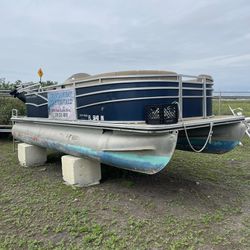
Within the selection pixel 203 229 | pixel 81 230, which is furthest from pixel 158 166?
pixel 81 230

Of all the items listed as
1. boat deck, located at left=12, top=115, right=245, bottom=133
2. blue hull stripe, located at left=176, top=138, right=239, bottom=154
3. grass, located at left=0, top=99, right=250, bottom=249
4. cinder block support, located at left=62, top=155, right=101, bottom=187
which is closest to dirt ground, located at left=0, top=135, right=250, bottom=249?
grass, located at left=0, top=99, right=250, bottom=249

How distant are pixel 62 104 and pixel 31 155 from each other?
5.41 feet

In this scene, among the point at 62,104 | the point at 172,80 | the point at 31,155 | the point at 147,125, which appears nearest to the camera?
the point at 147,125

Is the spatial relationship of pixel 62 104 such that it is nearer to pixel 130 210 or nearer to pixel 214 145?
pixel 130 210

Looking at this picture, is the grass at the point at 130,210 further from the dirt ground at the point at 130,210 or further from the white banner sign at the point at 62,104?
the white banner sign at the point at 62,104

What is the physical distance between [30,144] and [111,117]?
2705 mm

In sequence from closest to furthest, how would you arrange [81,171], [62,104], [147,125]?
[147,125] → [81,171] → [62,104]

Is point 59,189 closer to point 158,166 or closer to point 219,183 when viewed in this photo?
point 158,166

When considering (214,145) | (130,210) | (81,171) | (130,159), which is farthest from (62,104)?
(214,145)

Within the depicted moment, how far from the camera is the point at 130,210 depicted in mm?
3613

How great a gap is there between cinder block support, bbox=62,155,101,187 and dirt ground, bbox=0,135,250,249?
0.13 metres

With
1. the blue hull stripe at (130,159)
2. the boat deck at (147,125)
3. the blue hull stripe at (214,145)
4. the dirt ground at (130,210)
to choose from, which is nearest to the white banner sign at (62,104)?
the boat deck at (147,125)

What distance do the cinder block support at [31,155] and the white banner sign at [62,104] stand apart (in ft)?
3.49

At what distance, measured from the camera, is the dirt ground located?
9.61ft
